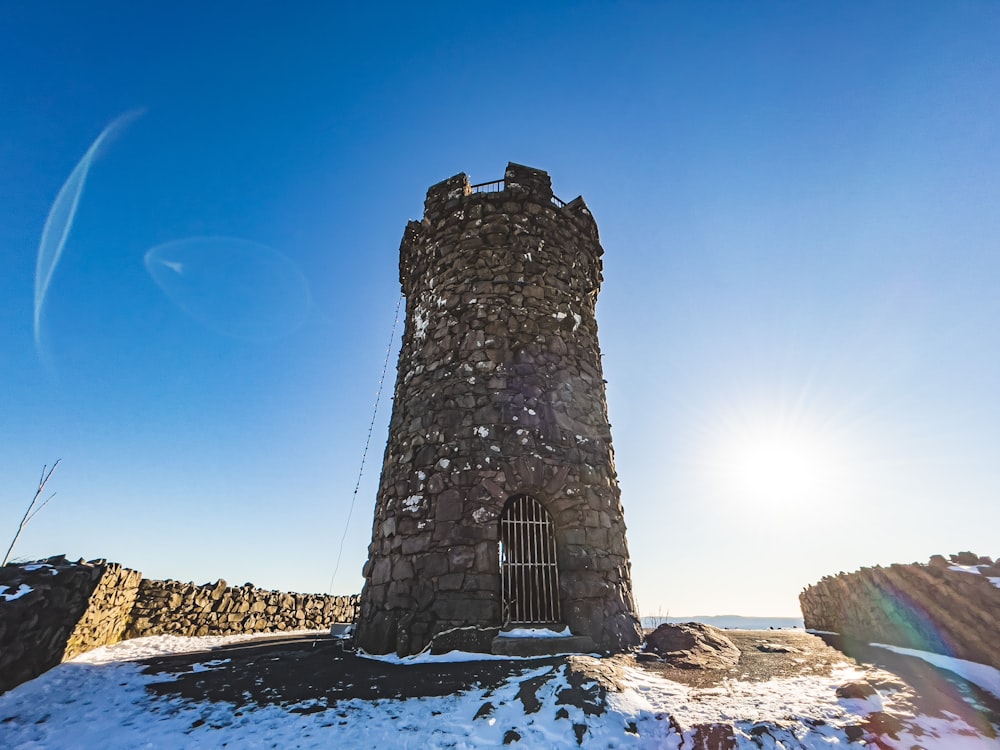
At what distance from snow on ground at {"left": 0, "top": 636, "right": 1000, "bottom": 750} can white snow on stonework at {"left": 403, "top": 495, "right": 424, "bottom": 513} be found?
8.90ft

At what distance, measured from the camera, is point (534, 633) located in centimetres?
602

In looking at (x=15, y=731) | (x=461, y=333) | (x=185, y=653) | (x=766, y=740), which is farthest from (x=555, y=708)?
(x=185, y=653)

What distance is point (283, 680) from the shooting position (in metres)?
5.09

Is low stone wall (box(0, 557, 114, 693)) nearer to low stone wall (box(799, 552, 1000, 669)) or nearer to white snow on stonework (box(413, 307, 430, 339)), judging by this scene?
white snow on stonework (box(413, 307, 430, 339))

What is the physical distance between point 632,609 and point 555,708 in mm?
3597

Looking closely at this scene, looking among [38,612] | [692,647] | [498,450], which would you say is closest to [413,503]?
[498,450]

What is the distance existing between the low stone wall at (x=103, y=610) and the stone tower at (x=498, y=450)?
3.53m

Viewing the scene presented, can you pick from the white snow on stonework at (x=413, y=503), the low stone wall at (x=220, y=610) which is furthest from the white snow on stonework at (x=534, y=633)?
the low stone wall at (x=220, y=610)

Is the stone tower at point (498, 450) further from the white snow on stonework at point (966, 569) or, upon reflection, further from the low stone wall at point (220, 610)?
the low stone wall at point (220, 610)

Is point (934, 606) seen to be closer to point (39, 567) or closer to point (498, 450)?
point (498, 450)

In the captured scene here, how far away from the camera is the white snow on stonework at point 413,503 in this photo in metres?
6.79

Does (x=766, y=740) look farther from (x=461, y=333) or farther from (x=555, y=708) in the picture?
(x=461, y=333)

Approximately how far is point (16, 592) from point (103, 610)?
281 cm

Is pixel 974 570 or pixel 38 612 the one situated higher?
pixel 974 570
